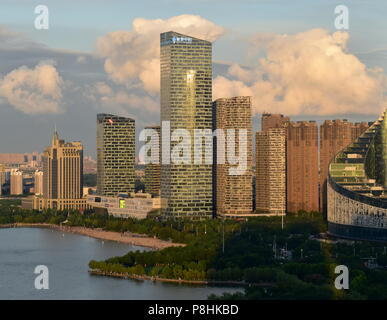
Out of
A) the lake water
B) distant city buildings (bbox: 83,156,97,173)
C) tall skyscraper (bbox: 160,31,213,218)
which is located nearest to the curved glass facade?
the lake water

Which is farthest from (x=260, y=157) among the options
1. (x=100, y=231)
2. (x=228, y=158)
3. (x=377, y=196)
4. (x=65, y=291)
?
(x=65, y=291)

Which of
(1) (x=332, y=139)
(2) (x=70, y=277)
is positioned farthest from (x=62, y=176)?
(2) (x=70, y=277)

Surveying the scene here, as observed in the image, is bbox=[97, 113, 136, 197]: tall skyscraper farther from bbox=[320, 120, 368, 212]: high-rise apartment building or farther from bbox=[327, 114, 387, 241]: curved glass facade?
bbox=[327, 114, 387, 241]: curved glass facade

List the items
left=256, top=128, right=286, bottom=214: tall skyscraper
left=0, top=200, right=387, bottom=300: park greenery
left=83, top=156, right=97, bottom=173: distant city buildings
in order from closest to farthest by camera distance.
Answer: left=0, top=200, right=387, bottom=300: park greenery < left=256, top=128, right=286, bottom=214: tall skyscraper < left=83, top=156, right=97, bottom=173: distant city buildings

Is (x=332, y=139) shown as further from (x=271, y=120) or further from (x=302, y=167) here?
(x=271, y=120)

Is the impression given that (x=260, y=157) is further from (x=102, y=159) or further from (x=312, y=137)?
(x=102, y=159)

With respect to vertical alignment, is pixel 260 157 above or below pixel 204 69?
below
